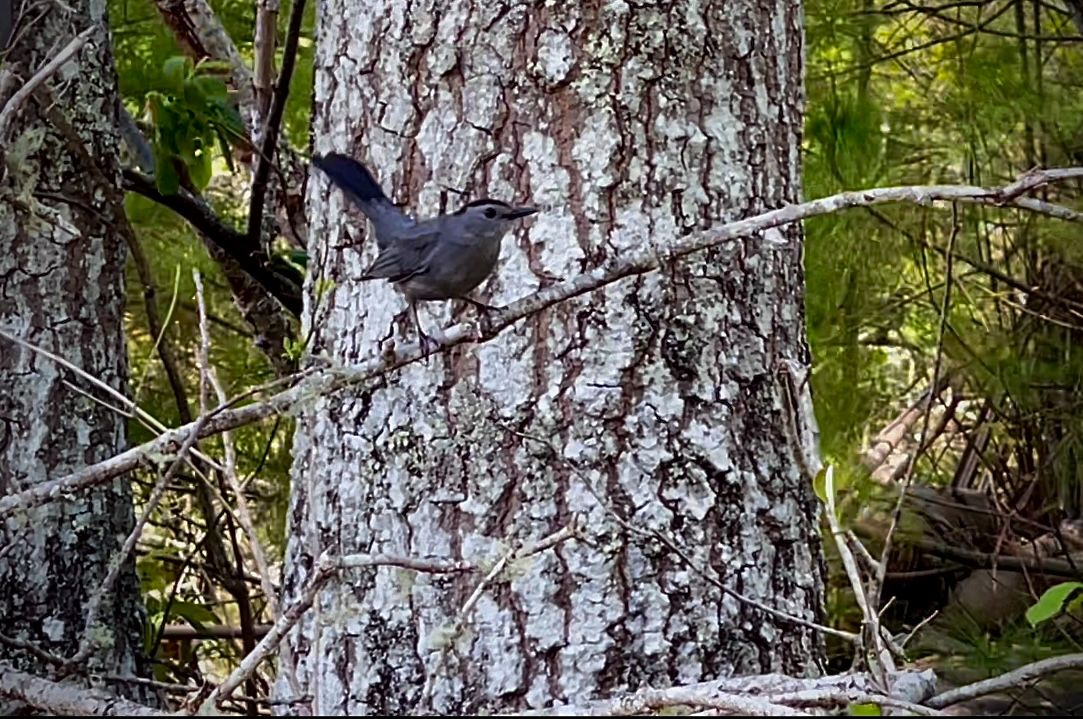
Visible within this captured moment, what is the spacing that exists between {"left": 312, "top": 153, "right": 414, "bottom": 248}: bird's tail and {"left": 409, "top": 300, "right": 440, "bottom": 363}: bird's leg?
8cm

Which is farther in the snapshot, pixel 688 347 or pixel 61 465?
pixel 61 465

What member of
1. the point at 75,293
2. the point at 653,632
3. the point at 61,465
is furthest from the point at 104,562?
the point at 653,632

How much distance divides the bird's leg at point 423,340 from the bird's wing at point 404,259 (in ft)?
0.15

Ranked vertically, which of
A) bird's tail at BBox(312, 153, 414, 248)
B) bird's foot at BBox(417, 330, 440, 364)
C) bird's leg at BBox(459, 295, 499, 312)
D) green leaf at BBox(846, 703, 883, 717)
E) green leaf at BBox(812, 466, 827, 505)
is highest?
bird's tail at BBox(312, 153, 414, 248)

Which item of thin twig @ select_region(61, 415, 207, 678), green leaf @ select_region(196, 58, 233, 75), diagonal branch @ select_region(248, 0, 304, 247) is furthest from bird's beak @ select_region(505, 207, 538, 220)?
green leaf @ select_region(196, 58, 233, 75)

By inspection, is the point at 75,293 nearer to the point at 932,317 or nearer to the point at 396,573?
the point at 396,573

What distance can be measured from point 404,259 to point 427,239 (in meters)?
0.03

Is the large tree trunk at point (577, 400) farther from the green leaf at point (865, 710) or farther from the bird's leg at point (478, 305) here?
the green leaf at point (865, 710)

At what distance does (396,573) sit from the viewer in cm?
138

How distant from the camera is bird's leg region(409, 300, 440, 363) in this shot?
1299mm

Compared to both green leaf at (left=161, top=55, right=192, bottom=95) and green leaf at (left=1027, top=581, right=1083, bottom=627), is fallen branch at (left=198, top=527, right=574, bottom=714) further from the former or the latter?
green leaf at (left=161, top=55, right=192, bottom=95)

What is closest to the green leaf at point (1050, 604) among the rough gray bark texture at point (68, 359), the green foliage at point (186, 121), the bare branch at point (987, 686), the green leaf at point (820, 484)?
the bare branch at point (987, 686)

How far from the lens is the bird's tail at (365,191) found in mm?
1424

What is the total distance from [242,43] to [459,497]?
2.07 meters
